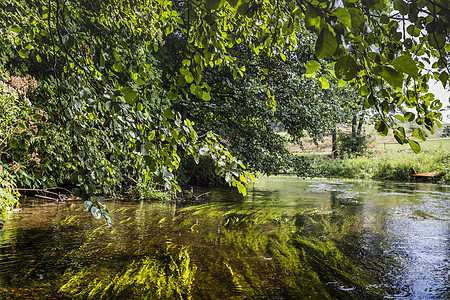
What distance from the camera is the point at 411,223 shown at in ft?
18.5

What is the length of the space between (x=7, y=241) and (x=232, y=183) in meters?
3.58

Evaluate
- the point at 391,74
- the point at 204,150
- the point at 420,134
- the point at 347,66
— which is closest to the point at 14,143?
the point at 204,150

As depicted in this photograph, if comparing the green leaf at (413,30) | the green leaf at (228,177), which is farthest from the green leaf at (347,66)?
the green leaf at (228,177)

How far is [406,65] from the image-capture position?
2.47ft

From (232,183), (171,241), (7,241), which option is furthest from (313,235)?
(7,241)

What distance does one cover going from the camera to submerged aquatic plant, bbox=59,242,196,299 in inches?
99.6

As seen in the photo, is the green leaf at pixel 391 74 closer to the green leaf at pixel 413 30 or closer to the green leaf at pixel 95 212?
the green leaf at pixel 413 30

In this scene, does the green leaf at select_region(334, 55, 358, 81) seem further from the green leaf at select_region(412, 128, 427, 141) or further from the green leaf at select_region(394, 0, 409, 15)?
the green leaf at select_region(412, 128, 427, 141)

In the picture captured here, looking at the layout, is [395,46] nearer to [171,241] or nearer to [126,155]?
[126,155]

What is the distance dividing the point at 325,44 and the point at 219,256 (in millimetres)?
3125

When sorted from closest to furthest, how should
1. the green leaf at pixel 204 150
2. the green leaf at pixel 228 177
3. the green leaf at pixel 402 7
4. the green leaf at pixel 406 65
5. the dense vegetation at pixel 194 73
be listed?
the green leaf at pixel 406 65 → the dense vegetation at pixel 194 73 → the green leaf at pixel 402 7 → the green leaf at pixel 228 177 → the green leaf at pixel 204 150

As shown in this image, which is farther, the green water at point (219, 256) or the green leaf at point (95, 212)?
the green water at point (219, 256)

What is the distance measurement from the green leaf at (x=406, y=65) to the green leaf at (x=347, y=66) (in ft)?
0.31

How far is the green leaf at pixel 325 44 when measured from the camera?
783 mm
